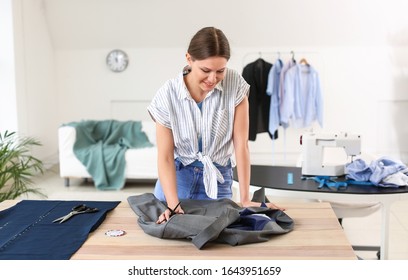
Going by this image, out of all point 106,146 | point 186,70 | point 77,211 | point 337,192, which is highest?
point 186,70

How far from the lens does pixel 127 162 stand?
5.20 metres

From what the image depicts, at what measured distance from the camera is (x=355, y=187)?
257cm

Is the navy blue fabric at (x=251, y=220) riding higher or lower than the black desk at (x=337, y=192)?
higher

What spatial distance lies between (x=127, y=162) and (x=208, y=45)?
367cm

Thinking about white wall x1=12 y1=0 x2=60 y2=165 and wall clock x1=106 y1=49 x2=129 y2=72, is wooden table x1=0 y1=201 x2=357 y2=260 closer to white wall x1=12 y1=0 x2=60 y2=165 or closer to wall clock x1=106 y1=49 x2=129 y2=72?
white wall x1=12 y1=0 x2=60 y2=165

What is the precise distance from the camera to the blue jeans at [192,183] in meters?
1.96

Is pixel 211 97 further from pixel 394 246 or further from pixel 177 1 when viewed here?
pixel 177 1

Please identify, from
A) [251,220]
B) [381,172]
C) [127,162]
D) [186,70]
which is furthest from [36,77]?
[251,220]

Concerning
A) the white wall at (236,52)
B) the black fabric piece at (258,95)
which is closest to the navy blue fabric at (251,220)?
the black fabric piece at (258,95)

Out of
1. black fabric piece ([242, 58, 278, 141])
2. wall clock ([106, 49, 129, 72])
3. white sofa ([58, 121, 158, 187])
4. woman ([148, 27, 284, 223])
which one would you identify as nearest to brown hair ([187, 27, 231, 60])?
woman ([148, 27, 284, 223])

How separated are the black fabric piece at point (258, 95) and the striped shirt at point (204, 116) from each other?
3.93 metres

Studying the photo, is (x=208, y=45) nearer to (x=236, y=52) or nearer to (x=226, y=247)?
(x=226, y=247)

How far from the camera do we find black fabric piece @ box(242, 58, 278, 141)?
230 inches

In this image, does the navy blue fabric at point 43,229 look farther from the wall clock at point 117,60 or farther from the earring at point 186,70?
the wall clock at point 117,60
